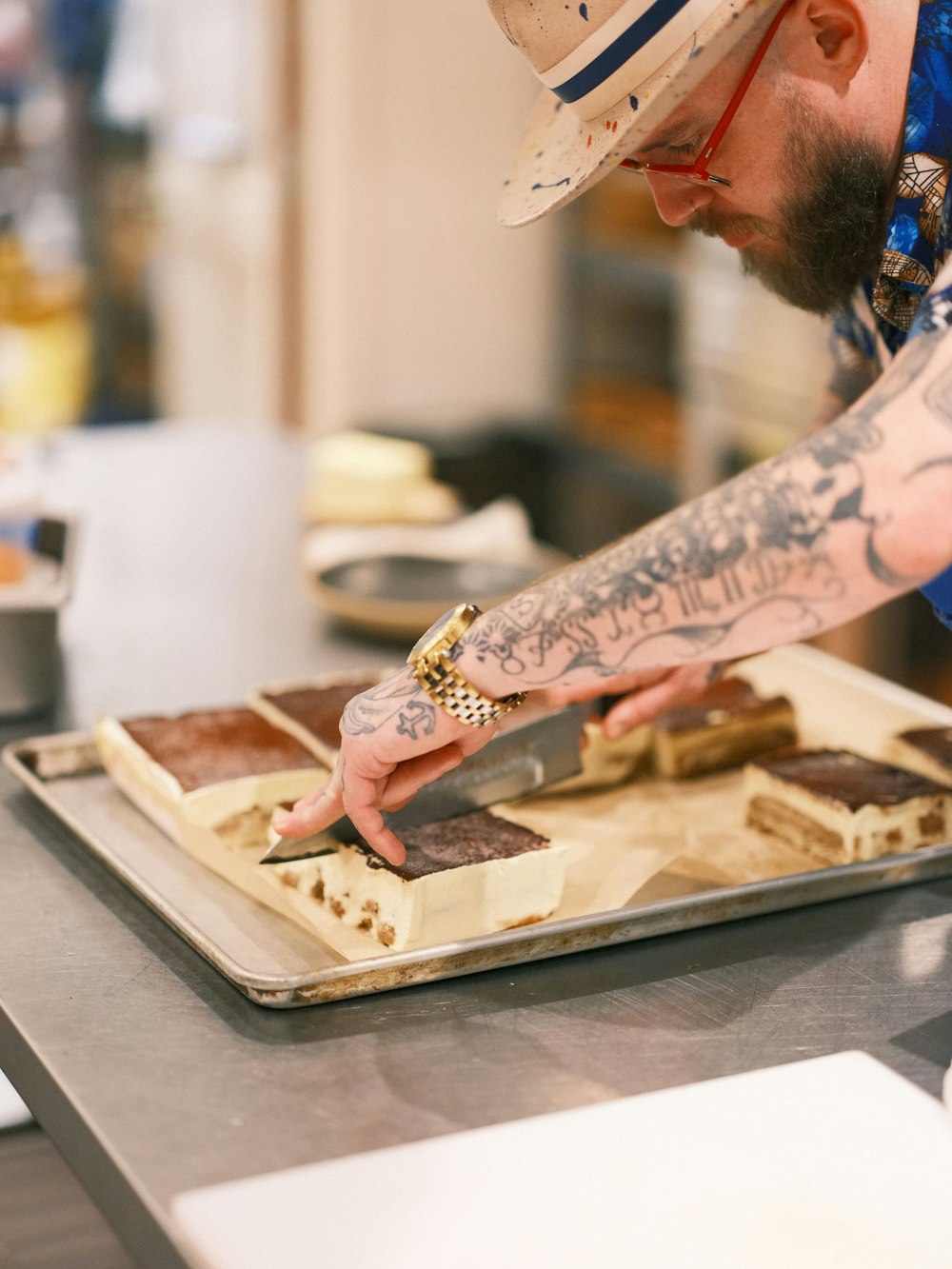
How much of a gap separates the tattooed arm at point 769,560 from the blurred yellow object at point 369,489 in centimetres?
156

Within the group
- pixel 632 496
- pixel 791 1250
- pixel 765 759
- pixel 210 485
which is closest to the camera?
pixel 791 1250

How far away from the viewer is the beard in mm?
1314

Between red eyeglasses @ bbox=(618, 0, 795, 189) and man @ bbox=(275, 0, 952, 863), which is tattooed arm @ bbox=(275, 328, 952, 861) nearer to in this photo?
man @ bbox=(275, 0, 952, 863)

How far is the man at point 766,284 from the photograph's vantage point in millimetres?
1101

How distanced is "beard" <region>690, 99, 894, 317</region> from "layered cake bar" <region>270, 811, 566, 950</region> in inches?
24.0

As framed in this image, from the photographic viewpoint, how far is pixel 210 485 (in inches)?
125

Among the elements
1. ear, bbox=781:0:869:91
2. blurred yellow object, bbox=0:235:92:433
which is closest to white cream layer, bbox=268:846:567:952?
ear, bbox=781:0:869:91

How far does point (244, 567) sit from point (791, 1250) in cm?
187

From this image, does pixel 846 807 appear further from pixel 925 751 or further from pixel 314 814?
pixel 314 814

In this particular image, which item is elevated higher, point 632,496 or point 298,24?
point 298,24

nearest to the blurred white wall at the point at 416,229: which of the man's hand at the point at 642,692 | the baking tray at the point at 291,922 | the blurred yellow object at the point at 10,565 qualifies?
the blurred yellow object at the point at 10,565

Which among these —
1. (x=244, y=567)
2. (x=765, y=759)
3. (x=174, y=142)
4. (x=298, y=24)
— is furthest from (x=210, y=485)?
(x=174, y=142)

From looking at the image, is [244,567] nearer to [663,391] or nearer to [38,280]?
[663,391]

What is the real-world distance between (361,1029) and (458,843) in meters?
0.24
